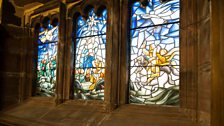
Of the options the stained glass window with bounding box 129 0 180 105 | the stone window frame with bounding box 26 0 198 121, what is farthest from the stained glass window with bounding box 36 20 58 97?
the stained glass window with bounding box 129 0 180 105

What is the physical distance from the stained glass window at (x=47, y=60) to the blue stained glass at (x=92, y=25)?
0.47 metres

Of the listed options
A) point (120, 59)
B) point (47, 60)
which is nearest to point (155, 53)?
point (120, 59)

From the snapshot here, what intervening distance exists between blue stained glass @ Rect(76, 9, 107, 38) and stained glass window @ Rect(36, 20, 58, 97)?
1.54 feet

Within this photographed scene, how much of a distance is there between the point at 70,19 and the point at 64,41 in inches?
11.5

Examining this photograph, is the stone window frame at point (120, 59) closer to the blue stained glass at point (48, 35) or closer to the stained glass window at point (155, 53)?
the stained glass window at point (155, 53)

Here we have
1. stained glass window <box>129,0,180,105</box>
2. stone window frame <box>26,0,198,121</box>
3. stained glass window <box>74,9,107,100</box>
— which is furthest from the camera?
stained glass window <box>74,9,107,100</box>

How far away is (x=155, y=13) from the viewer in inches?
103

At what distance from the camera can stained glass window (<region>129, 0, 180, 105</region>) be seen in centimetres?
239

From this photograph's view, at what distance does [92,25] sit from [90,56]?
0.38 meters

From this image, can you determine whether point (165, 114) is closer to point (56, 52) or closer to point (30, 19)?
point (56, 52)

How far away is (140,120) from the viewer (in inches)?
90.3

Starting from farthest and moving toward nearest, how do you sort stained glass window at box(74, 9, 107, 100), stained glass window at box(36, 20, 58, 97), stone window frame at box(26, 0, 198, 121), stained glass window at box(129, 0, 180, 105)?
1. stained glass window at box(36, 20, 58, 97)
2. stained glass window at box(74, 9, 107, 100)
3. stained glass window at box(129, 0, 180, 105)
4. stone window frame at box(26, 0, 198, 121)

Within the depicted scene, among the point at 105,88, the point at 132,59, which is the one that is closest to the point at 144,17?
the point at 132,59

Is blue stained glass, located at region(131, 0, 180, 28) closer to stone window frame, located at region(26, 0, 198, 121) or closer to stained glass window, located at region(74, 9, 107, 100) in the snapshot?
stone window frame, located at region(26, 0, 198, 121)
